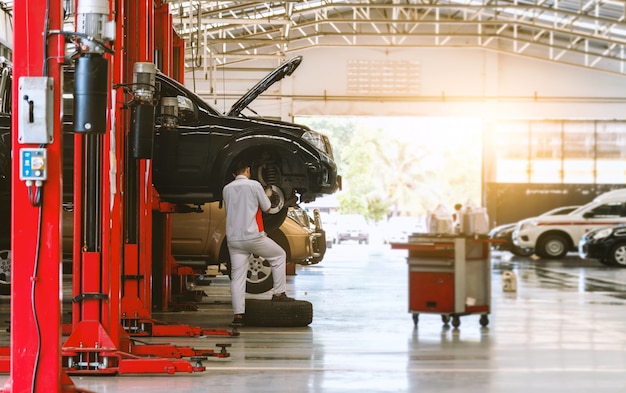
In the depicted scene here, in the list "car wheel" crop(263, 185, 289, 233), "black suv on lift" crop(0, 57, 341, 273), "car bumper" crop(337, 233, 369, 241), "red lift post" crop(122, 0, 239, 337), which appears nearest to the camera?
"red lift post" crop(122, 0, 239, 337)

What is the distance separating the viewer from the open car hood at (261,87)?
12828 mm

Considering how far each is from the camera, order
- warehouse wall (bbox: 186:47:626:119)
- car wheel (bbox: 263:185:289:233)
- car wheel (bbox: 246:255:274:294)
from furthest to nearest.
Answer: warehouse wall (bbox: 186:47:626:119) → car wheel (bbox: 246:255:274:294) → car wheel (bbox: 263:185:289:233)

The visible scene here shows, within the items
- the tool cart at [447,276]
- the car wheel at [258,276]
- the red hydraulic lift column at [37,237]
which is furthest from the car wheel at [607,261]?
the red hydraulic lift column at [37,237]

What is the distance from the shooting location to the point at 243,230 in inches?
377

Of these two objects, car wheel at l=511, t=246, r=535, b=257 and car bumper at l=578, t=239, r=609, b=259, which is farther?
car wheel at l=511, t=246, r=535, b=257

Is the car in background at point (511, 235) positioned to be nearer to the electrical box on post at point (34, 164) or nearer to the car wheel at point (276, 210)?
the car wheel at point (276, 210)

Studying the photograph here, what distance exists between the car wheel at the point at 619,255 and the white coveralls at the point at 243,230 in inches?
580

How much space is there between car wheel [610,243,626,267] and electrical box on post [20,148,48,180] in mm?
19431

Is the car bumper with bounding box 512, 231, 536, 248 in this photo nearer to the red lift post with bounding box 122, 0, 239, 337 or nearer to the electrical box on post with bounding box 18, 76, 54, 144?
the red lift post with bounding box 122, 0, 239, 337

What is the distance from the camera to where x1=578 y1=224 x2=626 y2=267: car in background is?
2258 centimetres

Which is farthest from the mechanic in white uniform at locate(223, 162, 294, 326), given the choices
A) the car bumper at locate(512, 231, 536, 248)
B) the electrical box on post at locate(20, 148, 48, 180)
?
the car bumper at locate(512, 231, 536, 248)

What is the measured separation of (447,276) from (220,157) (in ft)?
11.2

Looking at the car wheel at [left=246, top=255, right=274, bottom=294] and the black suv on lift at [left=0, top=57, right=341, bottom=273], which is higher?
the black suv on lift at [left=0, top=57, right=341, bottom=273]

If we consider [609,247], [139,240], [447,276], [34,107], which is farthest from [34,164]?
[609,247]
